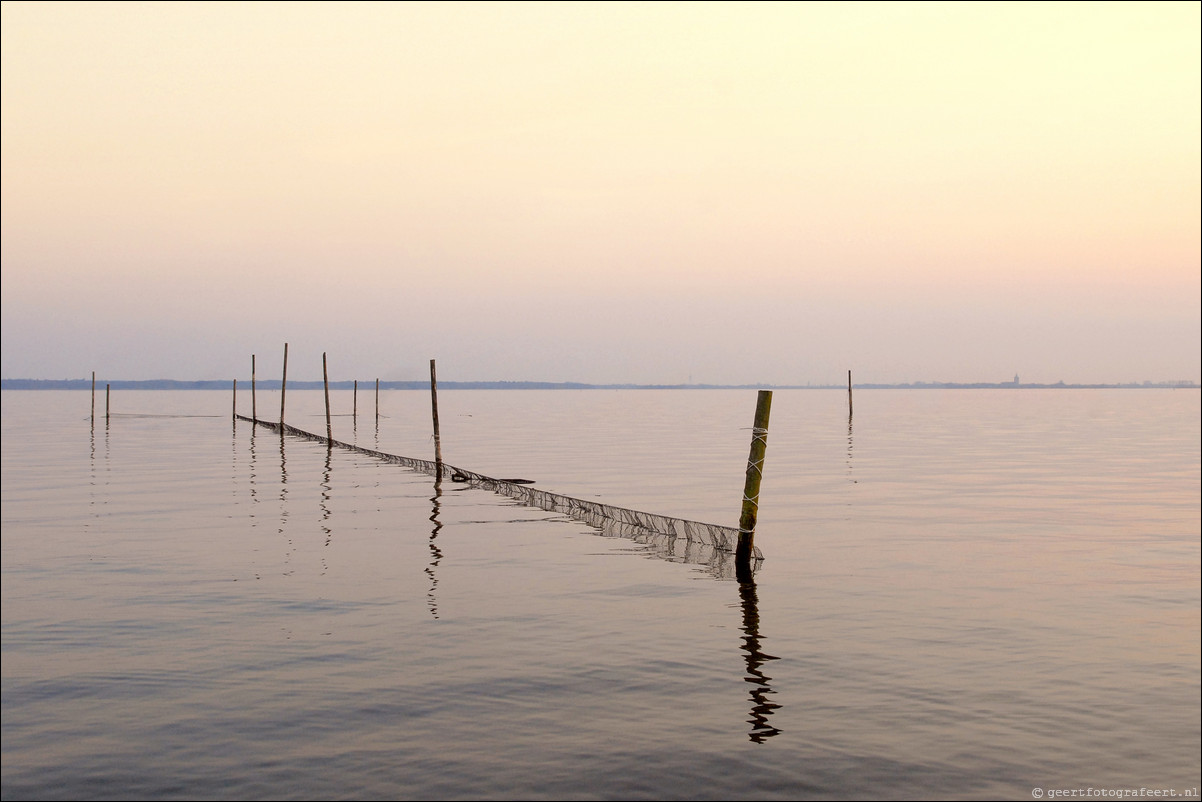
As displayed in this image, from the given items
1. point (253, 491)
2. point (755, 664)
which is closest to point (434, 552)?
point (755, 664)

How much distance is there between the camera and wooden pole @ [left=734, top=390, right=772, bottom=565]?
19.1 m

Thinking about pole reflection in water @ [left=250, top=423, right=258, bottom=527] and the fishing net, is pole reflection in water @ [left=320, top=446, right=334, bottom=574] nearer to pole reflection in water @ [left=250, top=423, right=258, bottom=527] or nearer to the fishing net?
pole reflection in water @ [left=250, top=423, right=258, bottom=527]

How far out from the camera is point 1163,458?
164ft

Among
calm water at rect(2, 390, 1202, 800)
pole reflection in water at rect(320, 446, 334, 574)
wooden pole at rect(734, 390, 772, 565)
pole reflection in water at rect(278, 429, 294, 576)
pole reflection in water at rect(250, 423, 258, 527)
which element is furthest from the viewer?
pole reflection in water at rect(250, 423, 258, 527)

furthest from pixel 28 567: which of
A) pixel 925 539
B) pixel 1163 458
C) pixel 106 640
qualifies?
pixel 1163 458

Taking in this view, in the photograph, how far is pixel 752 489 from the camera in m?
19.4

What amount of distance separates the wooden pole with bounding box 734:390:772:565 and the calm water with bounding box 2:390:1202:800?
1.87ft

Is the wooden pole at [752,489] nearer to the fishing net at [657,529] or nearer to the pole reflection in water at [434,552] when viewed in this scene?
the fishing net at [657,529]

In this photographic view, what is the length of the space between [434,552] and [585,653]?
29.5ft

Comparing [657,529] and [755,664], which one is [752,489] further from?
[755,664]

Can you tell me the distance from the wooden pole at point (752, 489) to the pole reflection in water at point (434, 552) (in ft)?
18.2

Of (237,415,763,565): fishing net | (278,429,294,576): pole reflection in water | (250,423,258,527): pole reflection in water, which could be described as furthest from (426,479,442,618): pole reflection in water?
(250,423,258,527): pole reflection in water

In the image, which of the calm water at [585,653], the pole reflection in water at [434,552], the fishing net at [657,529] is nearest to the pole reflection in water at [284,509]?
the calm water at [585,653]

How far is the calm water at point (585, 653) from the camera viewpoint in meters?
9.23
